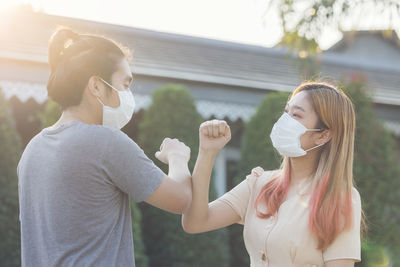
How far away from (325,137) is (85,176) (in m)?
1.29

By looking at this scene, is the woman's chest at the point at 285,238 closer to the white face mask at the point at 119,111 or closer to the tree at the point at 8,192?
the white face mask at the point at 119,111

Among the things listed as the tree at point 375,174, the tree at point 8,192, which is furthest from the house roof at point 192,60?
the tree at point 8,192

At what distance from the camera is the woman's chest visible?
241 centimetres

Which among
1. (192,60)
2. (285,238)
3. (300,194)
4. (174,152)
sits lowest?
(192,60)

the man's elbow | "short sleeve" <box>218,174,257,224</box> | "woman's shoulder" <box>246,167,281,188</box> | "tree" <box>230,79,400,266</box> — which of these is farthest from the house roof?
the man's elbow

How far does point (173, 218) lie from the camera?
22.1 ft

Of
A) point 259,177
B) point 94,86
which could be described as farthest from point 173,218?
point 94,86

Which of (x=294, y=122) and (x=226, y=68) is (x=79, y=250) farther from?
(x=226, y=68)

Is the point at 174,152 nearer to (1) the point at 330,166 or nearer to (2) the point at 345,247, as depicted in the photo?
(1) the point at 330,166

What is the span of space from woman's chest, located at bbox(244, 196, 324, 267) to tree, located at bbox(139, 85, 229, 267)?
4112mm

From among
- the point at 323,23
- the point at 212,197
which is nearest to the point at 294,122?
the point at 323,23

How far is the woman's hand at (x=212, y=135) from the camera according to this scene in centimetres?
251

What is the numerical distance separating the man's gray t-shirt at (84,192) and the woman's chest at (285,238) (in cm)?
70

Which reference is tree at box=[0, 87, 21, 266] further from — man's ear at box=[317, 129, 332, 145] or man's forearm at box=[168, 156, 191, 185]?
man's ear at box=[317, 129, 332, 145]
